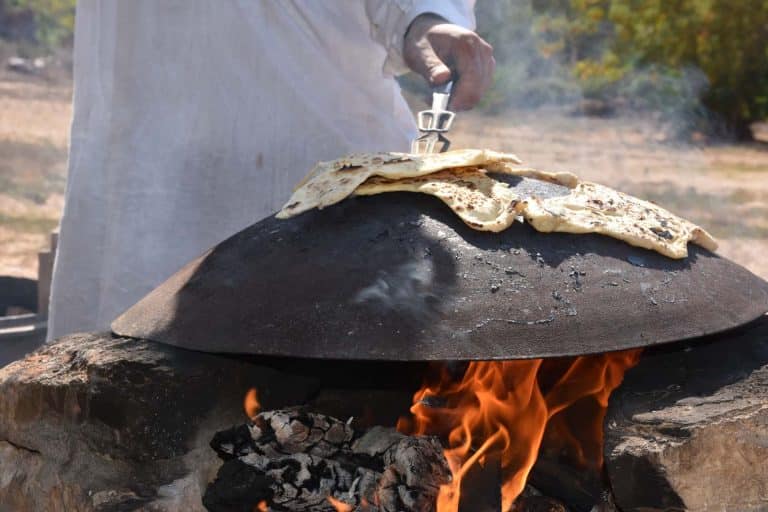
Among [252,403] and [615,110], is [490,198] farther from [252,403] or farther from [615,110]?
Answer: [615,110]

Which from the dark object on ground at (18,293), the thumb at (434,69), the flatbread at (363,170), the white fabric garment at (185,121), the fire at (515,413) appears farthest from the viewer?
the dark object on ground at (18,293)

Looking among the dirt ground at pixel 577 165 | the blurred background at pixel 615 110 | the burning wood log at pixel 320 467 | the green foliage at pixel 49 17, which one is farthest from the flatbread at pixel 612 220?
the green foliage at pixel 49 17

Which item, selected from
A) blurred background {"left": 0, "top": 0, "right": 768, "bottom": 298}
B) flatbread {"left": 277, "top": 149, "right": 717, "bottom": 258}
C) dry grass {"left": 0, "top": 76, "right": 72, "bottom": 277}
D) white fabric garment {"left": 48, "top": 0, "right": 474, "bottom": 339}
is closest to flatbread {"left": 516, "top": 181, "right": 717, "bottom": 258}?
flatbread {"left": 277, "top": 149, "right": 717, "bottom": 258}

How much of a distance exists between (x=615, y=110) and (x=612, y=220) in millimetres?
12896

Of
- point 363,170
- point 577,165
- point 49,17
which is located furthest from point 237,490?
point 49,17

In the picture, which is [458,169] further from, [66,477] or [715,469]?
[66,477]

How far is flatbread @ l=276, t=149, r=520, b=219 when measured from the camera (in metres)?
2.12

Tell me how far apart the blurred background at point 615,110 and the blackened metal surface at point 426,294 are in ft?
20.0

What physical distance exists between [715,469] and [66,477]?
1.22 meters

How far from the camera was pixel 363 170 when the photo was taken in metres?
2.15

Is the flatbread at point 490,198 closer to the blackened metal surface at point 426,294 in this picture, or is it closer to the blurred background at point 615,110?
the blackened metal surface at point 426,294

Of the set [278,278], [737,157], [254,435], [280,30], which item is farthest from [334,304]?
[737,157]

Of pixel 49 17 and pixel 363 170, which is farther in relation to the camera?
pixel 49 17

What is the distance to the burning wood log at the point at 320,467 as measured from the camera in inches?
77.0
